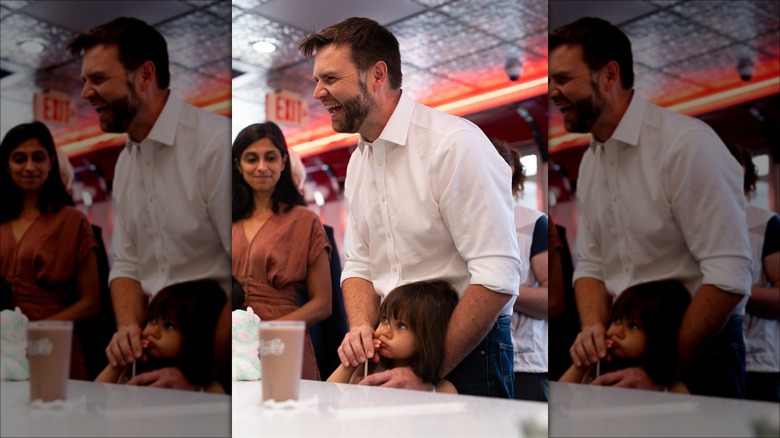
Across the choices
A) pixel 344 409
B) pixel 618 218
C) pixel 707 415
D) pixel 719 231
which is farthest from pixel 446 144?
pixel 707 415

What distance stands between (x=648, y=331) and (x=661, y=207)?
31 centimetres

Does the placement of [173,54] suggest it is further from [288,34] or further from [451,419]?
[288,34]

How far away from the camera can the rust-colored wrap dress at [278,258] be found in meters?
3.38

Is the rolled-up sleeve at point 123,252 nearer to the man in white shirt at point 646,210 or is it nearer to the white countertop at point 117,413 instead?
the white countertop at point 117,413

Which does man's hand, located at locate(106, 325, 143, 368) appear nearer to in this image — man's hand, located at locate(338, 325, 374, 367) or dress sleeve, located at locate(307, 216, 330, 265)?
man's hand, located at locate(338, 325, 374, 367)

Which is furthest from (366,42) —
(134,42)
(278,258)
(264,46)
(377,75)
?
(134,42)

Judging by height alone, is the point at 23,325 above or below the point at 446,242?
below

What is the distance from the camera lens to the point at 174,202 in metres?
2.03

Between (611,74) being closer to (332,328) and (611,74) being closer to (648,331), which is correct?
(648,331)

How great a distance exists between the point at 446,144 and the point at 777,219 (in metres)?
1.18

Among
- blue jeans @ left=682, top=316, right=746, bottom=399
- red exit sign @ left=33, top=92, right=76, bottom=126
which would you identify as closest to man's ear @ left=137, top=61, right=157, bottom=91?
red exit sign @ left=33, top=92, right=76, bottom=126

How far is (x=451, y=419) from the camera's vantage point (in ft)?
4.63

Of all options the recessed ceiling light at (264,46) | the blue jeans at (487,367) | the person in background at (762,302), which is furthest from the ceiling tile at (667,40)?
the recessed ceiling light at (264,46)

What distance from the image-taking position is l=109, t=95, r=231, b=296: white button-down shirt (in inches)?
78.9
